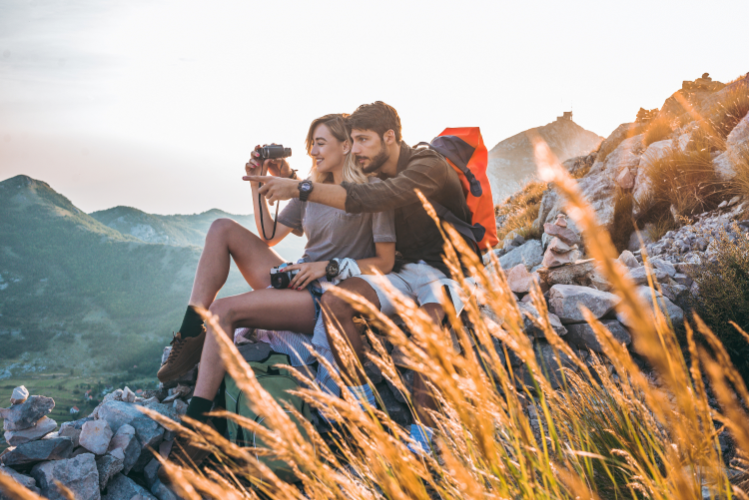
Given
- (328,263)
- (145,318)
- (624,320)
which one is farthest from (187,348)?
(145,318)

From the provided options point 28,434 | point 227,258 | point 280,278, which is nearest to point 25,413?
point 28,434

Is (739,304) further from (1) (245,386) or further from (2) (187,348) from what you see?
(2) (187,348)

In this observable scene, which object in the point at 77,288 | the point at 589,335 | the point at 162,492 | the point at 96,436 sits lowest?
the point at 162,492

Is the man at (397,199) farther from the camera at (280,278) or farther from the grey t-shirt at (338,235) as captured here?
the camera at (280,278)

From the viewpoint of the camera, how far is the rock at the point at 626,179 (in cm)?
653

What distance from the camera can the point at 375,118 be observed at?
284cm

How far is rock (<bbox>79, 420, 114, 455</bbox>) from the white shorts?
1.84m

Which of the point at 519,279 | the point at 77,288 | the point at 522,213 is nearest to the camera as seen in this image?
the point at 519,279

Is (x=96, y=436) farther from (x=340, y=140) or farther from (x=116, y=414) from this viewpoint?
(x=340, y=140)

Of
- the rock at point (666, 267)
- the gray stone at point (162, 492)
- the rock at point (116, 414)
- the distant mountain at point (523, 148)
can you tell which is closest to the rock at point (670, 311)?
the rock at point (666, 267)

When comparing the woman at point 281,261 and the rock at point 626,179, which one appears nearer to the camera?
the woman at point 281,261

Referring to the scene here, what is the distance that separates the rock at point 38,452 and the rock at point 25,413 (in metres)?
0.18

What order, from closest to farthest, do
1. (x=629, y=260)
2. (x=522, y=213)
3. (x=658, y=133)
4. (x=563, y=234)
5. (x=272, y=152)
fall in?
(x=272, y=152) < (x=629, y=260) < (x=563, y=234) < (x=658, y=133) < (x=522, y=213)

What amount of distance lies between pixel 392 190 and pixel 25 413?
2.69 metres
